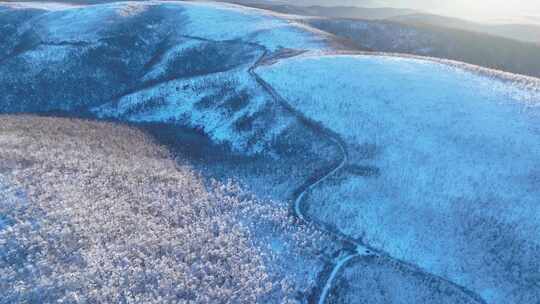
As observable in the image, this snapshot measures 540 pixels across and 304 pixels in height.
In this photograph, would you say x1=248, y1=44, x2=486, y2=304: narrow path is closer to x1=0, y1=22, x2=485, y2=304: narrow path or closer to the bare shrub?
x1=0, y1=22, x2=485, y2=304: narrow path

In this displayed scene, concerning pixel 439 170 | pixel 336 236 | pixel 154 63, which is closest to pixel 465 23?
pixel 154 63

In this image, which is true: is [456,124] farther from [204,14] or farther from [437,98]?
[204,14]

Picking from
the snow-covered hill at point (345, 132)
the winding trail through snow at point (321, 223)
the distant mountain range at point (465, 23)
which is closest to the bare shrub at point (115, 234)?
the snow-covered hill at point (345, 132)

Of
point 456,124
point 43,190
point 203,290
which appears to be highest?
point 456,124

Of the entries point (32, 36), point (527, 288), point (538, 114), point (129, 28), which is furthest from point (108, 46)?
point (527, 288)

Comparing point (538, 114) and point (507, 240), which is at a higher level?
point (538, 114)

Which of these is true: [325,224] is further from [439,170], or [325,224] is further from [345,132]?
[345,132]

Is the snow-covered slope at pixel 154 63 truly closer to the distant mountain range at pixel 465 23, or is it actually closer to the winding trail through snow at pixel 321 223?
the winding trail through snow at pixel 321 223

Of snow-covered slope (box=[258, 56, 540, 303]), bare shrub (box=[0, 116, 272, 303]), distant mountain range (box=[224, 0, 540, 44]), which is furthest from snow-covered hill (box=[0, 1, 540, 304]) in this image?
distant mountain range (box=[224, 0, 540, 44])

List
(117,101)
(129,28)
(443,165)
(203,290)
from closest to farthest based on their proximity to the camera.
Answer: (203,290) < (443,165) < (117,101) < (129,28)
